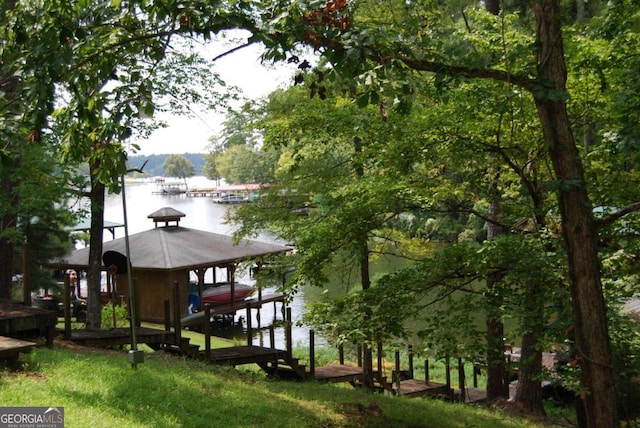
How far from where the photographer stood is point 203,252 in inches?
842

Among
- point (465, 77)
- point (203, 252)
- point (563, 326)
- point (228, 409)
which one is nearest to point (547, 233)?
point (563, 326)

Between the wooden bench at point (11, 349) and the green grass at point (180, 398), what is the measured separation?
0.18 metres

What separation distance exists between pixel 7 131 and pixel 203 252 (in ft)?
58.0

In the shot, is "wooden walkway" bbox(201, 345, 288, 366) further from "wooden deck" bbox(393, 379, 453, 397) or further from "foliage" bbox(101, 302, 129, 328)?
"foliage" bbox(101, 302, 129, 328)

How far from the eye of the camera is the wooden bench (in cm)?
678

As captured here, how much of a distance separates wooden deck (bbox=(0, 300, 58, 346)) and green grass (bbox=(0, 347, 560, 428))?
344mm

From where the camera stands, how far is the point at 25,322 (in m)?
8.45

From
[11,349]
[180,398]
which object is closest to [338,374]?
[180,398]

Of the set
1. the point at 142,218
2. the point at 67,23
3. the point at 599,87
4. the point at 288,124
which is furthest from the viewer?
the point at 142,218

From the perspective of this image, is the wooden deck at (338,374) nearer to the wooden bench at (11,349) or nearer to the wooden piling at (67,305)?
the wooden piling at (67,305)

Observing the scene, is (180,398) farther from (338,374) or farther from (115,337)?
(338,374)

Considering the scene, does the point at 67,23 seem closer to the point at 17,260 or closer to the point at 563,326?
the point at 563,326

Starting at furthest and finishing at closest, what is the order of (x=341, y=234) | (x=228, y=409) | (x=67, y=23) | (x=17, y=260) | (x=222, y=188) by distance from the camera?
(x=222, y=188), (x=17, y=260), (x=341, y=234), (x=228, y=409), (x=67, y=23)

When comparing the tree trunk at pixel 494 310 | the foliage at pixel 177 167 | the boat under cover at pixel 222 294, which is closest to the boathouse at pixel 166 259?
the boat under cover at pixel 222 294
